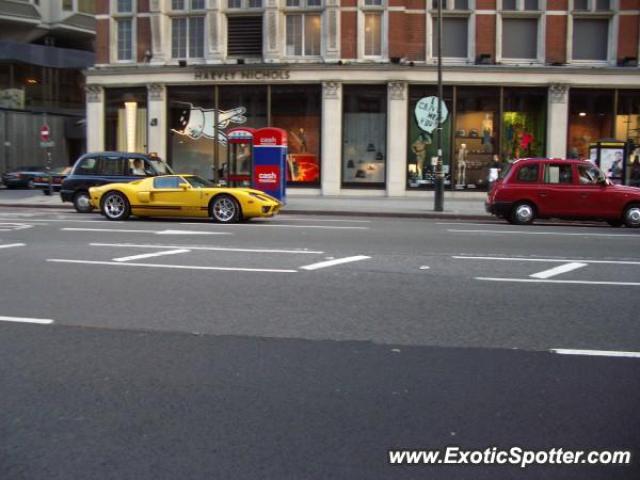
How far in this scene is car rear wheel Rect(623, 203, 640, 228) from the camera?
19016 mm

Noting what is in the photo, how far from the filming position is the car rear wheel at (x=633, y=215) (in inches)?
749

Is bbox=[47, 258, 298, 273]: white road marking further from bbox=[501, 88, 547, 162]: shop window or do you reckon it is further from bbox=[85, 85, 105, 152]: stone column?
bbox=[85, 85, 105, 152]: stone column

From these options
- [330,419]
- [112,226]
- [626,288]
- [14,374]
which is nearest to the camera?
[330,419]

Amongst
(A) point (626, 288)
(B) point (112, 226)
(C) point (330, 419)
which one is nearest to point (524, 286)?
(A) point (626, 288)

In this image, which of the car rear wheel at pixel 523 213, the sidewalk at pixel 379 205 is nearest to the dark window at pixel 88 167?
the sidewalk at pixel 379 205

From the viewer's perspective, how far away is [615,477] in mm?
3859

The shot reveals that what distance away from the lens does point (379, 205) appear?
25047 mm

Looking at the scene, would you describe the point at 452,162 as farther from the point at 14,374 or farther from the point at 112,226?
the point at 14,374

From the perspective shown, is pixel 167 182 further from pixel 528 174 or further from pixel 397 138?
pixel 397 138

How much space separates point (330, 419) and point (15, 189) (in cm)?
4005

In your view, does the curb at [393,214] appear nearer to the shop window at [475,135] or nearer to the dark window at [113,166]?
the dark window at [113,166]

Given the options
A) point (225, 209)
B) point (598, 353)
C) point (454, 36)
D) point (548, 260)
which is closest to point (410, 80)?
point (454, 36)

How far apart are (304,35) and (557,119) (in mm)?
10625

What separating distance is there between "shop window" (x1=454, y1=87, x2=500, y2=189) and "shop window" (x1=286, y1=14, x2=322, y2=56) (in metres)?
6.13
